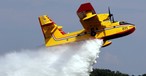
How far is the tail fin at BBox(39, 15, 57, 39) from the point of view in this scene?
65438mm

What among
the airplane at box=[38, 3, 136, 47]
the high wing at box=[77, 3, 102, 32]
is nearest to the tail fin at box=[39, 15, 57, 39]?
the airplane at box=[38, 3, 136, 47]

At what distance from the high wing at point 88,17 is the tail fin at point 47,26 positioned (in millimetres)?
4506

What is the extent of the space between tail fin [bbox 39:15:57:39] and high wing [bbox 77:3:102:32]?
451 cm

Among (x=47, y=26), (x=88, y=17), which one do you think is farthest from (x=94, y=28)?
(x=47, y=26)

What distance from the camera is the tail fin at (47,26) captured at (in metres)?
65.4

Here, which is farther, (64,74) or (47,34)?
(47,34)

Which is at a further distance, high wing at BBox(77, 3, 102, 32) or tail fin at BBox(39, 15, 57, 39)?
tail fin at BBox(39, 15, 57, 39)

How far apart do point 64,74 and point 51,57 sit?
3.30 metres

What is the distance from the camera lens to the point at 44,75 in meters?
61.4

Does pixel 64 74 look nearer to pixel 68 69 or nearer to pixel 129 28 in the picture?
pixel 68 69

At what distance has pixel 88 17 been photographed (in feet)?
202

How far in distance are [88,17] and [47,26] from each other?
597cm

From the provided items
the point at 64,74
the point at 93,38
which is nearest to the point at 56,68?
the point at 64,74

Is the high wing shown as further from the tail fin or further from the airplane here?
the tail fin
